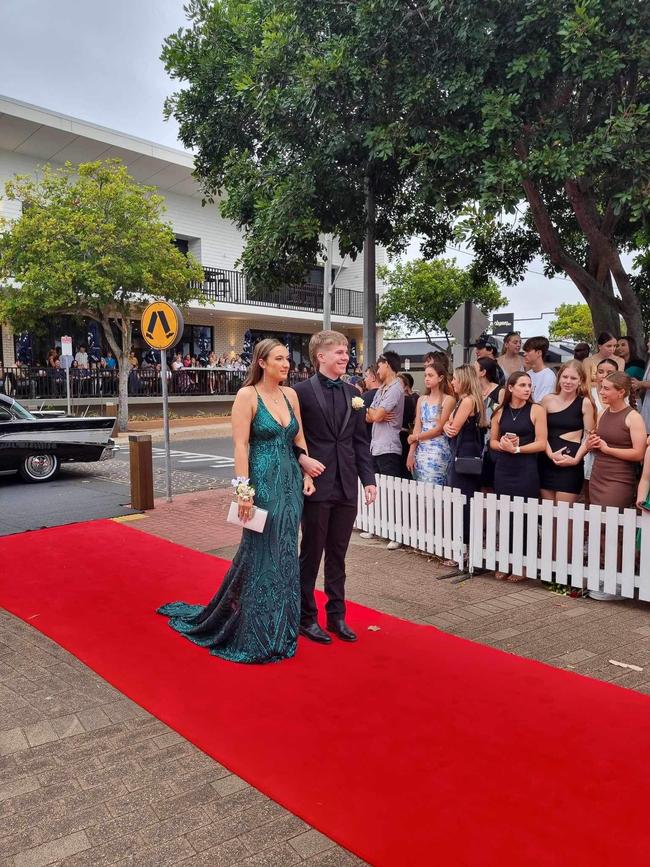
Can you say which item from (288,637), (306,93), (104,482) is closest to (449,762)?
(288,637)

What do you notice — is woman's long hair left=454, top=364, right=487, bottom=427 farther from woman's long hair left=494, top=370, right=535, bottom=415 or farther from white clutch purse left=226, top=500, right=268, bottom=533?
white clutch purse left=226, top=500, right=268, bottom=533

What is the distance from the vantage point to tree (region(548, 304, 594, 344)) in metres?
61.9

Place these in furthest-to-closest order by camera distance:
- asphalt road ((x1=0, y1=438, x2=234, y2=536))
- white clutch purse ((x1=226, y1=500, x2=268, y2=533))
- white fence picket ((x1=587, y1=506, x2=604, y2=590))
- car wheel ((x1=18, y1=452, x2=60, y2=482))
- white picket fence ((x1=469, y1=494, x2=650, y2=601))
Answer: car wheel ((x1=18, y1=452, x2=60, y2=482)), asphalt road ((x1=0, y1=438, x2=234, y2=536)), white fence picket ((x1=587, y1=506, x2=604, y2=590)), white picket fence ((x1=469, y1=494, x2=650, y2=601)), white clutch purse ((x1=226, y1=500, x2=268, y2=533))

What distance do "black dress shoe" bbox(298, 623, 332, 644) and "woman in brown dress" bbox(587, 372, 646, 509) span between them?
2513mm

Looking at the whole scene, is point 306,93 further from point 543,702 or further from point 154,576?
point 543,702

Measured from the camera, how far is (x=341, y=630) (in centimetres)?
448

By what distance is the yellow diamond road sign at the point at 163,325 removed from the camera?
9.18m

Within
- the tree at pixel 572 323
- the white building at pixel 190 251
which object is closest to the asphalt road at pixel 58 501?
the white building at pixel 190 251

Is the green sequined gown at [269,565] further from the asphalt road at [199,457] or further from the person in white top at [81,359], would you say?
the person in white top at [81,359]

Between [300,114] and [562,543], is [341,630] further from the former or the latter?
[300,114]

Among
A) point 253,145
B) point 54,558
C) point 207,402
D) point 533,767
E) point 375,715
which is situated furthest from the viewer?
point 207,402

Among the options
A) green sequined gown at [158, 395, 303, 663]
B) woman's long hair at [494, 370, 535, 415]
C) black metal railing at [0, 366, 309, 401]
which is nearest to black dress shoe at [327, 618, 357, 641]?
green sequined gown at [158, 395, 303, 663]

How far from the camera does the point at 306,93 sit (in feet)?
26.5

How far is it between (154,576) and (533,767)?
3.87m
